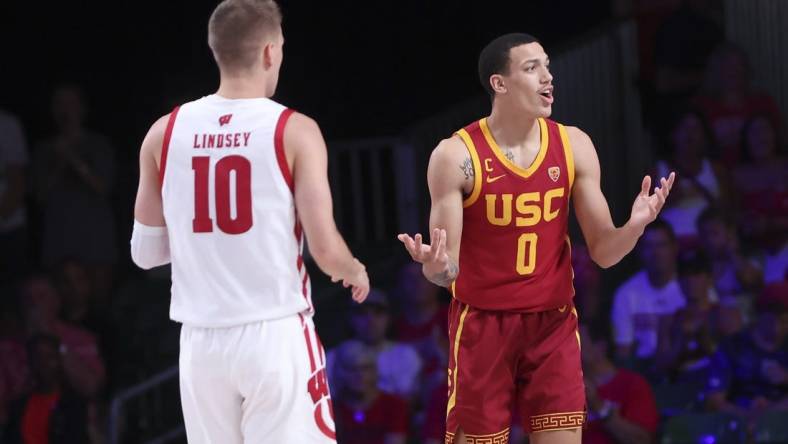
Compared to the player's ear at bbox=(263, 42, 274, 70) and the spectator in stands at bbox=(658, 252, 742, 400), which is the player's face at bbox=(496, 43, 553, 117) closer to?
the player's ear at bbox=(263, 42, 274, 70)

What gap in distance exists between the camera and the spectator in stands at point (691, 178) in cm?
739

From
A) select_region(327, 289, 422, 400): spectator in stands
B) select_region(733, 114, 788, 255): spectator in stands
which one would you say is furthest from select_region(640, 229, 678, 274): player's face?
select_region(327, 289, 422, 400): spectator in stands

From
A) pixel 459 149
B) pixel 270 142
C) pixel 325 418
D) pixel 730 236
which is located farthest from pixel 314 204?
pixel 730 236

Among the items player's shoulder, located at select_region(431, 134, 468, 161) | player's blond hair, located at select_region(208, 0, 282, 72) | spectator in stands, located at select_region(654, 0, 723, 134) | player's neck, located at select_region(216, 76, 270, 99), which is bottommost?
player's shoulder, located at select_region(431, 134, 468, 161)

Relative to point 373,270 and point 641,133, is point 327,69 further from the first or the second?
point 641,133

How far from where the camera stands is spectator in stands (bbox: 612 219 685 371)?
6973mm

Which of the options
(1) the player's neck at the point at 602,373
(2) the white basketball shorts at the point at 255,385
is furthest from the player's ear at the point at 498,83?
(1) the player's neck at the point at 602,373

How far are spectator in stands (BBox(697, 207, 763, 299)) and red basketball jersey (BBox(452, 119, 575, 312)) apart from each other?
113 inches

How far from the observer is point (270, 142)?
3.69m

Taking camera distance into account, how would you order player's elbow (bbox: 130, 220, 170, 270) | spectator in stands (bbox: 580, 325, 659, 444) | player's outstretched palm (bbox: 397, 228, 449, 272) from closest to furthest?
player's elbow (bbox: 130, 220, 170, 270) → player's outstretched palm (bbox: 397, 228, 449, 272) → spectator in stands (bbox: 580, 325, 659, 444)

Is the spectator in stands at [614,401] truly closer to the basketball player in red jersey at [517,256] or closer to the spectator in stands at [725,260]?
the spectator in stands at [725,260]

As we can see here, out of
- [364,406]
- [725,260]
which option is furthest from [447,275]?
[725,260]

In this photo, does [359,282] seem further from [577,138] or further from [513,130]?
[577,138]

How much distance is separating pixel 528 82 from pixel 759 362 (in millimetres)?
3008
